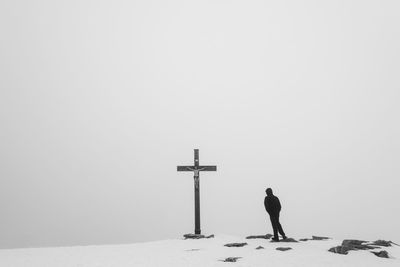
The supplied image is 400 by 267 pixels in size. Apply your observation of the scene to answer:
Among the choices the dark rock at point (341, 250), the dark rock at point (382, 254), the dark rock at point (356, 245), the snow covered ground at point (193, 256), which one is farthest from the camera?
the dark rock at point (356, 245)

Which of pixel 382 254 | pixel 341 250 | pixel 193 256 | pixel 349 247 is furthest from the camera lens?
pixel 349 247

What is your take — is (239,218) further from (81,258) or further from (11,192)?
(81,258)

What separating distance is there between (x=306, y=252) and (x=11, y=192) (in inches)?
4248

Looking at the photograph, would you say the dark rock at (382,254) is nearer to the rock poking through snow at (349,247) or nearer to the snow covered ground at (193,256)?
the snow covered ground at (193,256)

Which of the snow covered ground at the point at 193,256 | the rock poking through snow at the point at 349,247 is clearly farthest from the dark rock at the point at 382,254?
the rock poking through snow at the point at 349,247

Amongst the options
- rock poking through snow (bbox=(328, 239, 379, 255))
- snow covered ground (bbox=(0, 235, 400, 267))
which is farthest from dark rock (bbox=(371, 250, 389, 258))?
rock poking through snow (bbox=(328, 239, 379, 255))

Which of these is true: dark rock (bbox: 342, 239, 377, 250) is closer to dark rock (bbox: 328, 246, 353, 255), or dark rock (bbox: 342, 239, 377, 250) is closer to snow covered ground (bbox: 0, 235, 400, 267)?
dark rock (bbox: 328, 246, 353, 255)

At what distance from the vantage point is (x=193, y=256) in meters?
14.6

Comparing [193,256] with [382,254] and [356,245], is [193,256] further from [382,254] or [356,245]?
[382,254]

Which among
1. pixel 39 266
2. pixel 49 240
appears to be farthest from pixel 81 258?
pixel 49 240

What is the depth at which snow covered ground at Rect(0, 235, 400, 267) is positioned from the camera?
13023mm

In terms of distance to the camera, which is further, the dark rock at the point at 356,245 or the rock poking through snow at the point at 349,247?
the dark rock at the point at 356,245

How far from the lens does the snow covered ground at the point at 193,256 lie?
13023 mm

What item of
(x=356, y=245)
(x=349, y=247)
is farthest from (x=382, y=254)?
(x=356, y=245)
